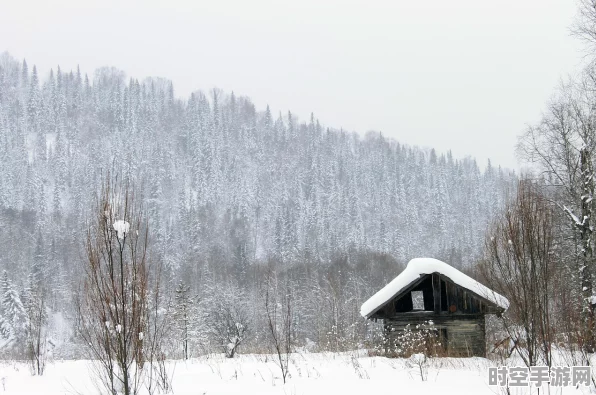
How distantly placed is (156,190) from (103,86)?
7444 cm

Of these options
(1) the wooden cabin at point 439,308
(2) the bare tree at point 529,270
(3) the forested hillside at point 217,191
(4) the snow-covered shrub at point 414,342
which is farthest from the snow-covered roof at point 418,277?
(3) the forested hillside at point 217,191

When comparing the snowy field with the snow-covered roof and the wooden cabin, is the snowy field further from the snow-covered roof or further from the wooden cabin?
the wooden cabin

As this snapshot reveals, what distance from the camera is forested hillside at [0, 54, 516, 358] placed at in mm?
94375

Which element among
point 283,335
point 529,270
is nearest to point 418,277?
point 529,270

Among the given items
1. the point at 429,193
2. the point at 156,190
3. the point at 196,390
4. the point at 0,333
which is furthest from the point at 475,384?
the point at 429,193

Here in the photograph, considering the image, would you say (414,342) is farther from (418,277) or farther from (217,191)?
(217,191)

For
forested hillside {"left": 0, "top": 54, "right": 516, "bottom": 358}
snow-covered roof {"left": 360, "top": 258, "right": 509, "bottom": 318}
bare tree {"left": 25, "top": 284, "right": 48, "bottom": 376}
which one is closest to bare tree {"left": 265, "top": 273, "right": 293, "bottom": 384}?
snow-covered roof {"left": 360, "top": 258, "right": 509, "bottom": 318}

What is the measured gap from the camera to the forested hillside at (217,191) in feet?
310

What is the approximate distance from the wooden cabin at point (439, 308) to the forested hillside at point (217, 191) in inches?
1965

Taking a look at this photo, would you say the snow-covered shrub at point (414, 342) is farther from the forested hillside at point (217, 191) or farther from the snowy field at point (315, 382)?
the forested hillside at point (217, 191)

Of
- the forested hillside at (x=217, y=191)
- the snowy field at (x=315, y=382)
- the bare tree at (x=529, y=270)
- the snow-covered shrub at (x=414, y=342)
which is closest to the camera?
the bare tree at (x=529, y=270)

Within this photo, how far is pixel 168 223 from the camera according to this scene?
423 feet

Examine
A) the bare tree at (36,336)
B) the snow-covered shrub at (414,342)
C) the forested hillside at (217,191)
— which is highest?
the forested hillside at (217,191)

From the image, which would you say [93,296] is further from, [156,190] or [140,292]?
[156,190]
